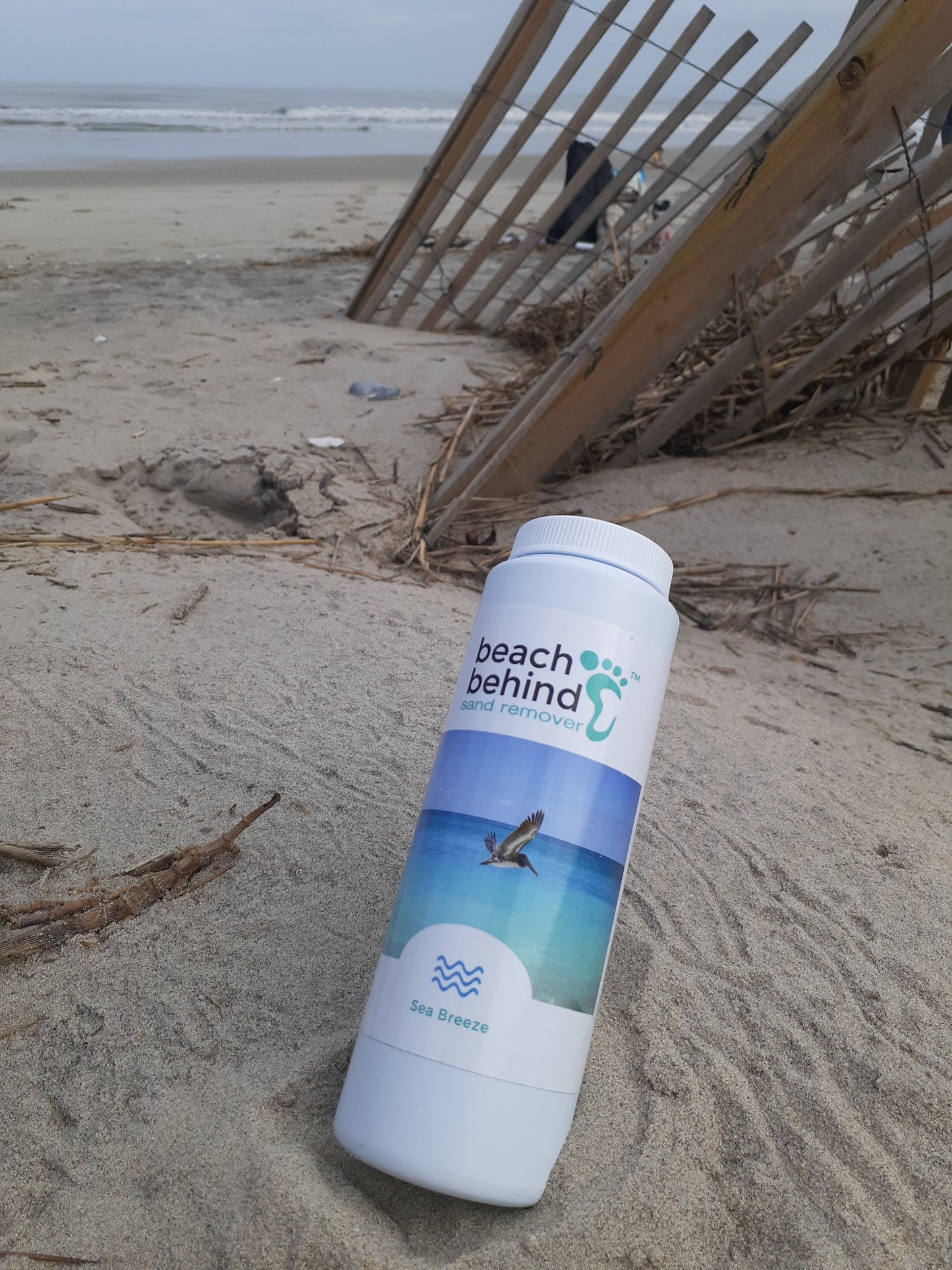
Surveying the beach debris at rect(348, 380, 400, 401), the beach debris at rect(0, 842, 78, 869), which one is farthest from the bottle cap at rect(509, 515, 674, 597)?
the beach debris at rect(348, 380, 400, 401)

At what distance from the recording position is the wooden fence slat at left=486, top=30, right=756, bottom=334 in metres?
4.33

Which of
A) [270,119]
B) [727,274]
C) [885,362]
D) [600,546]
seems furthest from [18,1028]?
[270,119]

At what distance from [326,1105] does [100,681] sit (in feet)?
3.85

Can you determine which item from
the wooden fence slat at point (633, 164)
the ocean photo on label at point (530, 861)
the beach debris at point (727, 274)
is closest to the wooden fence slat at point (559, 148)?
the beach debris at point (727, 274)

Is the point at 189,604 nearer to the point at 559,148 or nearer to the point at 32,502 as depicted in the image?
the point at 32,502

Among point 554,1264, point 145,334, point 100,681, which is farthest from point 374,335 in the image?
point 554,1264

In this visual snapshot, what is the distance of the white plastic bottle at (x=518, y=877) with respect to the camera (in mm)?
1041

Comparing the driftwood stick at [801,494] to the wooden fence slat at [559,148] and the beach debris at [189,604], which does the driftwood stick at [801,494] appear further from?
the wooden fence slat at [559,148]

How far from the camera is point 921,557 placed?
321 centimetres

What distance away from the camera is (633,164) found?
15.4 feet

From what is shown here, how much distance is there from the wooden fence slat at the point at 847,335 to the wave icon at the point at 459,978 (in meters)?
3.01

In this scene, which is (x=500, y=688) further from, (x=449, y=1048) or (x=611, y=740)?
(x=449, y=1048)

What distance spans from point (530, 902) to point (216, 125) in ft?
82.5

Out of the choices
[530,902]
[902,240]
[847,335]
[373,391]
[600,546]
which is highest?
[902,240]
